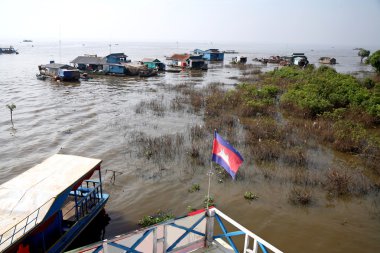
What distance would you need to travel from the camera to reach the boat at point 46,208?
7320 millimetres

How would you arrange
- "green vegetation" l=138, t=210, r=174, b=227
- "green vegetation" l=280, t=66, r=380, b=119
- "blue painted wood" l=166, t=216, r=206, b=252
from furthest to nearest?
1. "green vegetation" l=280, t=66, r=380, b=119
2. "green vegetation" l=138, t=210, r=174, b=227
3. "blue painted wood" l=166, t=216, r=206, b=252

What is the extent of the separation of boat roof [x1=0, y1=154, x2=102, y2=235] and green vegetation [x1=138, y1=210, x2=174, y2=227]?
2.75m

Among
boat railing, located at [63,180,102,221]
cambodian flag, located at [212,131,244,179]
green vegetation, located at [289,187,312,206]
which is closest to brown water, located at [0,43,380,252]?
green vegetation, located at [289,187,312,206]

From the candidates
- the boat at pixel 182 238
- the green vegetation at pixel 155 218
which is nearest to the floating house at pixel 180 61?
the green vegetation at pixel 155 218

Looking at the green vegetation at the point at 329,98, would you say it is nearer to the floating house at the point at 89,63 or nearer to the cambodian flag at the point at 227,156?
the cambodian flag at the point at 227,156

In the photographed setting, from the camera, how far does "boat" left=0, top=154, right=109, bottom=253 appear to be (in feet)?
24.0

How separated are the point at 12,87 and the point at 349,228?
4294 cm

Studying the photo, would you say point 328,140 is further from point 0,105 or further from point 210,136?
point 0,105

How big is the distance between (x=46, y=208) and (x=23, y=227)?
2.33ft

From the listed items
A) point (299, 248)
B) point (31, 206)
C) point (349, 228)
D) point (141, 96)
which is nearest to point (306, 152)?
point (349, 228)

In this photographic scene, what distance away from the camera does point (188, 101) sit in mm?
30688

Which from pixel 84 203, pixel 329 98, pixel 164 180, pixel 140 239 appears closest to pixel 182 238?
pixel 140 239

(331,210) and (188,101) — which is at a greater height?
(188,101)

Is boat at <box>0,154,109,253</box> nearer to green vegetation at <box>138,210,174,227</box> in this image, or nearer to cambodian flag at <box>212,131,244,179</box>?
green vegetation at <box>138,210,174,227</box>
